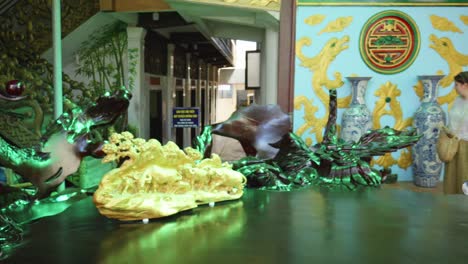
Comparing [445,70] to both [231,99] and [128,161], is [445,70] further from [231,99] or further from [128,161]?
[231,99]

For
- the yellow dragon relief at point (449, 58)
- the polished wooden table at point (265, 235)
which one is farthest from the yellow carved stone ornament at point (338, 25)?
the polished wooden table at point (265, 235)

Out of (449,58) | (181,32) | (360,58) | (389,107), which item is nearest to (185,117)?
(360,58)

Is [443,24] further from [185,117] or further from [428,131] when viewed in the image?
[185,117]

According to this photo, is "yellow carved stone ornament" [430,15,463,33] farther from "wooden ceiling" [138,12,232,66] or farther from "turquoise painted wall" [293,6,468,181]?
"wooden ceiling" [138,12,232,66]

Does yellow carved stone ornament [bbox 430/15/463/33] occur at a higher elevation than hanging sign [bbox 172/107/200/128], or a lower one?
Answer: higher

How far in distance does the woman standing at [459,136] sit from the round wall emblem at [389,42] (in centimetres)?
69

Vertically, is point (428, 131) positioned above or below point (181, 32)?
below

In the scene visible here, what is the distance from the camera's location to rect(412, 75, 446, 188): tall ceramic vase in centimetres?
347

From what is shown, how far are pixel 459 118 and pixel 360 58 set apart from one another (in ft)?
3.16

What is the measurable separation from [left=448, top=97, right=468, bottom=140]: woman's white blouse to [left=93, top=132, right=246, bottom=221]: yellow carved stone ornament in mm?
2344

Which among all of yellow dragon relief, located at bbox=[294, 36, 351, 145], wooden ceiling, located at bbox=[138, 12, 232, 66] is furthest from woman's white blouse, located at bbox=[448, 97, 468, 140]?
wooden ceiling, located at bbox=[138, 12, 232, 66]

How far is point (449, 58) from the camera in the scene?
3.59 m

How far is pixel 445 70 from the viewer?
142 inches

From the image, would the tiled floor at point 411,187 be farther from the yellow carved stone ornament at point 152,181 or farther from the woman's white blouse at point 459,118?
the yellow carved stone ornament at point 152,181
